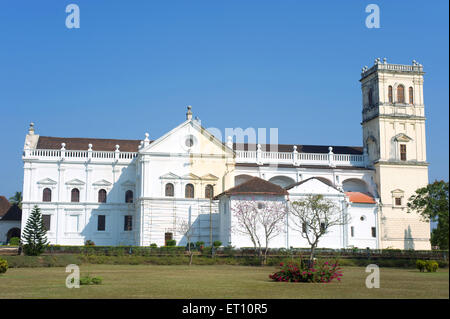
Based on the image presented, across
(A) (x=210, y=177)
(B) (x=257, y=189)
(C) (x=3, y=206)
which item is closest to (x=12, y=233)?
(C) (x=3, y=206)

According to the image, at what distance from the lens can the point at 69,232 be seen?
59.0m

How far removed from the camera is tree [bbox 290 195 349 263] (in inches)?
1976

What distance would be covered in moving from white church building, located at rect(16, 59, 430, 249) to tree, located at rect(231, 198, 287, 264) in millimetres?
814

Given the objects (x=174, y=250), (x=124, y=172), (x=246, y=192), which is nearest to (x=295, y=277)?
(x=174, y=250)

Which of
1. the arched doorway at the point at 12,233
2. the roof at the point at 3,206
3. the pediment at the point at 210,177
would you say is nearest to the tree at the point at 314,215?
the pediment at the point at 210,177

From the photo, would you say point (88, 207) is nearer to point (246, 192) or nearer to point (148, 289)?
point (246, 192)

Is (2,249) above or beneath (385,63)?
beneath

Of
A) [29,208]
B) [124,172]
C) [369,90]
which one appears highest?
[369,90]

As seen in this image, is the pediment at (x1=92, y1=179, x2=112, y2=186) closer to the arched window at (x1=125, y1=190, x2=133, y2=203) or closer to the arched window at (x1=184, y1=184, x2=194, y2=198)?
the arched window at (x1=125, y1=190, x2=133, y2=203)

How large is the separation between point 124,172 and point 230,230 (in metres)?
15.8

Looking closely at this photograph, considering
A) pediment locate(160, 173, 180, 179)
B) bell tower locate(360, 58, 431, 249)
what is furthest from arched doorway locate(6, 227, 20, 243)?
bell tower locate(360, 58, 431, 249)

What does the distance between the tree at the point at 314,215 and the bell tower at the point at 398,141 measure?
31.6ft

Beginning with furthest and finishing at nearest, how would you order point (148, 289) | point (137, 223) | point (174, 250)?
point (137, 223)
point (174, 250)
point (148, 289)

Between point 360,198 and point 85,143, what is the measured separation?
31.5 m
